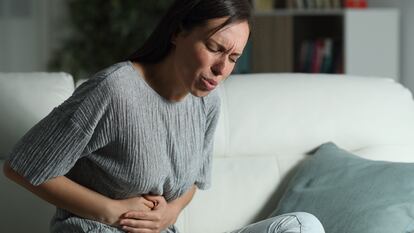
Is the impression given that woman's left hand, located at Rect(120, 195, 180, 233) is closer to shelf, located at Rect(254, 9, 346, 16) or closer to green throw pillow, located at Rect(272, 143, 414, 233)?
green throw pillow, located at Rect(272, 143, 414, 233)

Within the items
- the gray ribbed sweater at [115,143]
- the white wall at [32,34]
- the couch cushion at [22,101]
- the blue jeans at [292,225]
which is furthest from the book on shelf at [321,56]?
the blue jeans at [292,225]

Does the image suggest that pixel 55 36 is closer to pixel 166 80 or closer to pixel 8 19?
pixel 8 19

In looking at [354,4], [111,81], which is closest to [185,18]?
[111,81]

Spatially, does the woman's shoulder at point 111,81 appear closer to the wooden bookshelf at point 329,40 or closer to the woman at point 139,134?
the woman at point 139,134

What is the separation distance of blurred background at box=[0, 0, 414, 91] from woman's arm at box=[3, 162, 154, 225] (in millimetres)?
2849

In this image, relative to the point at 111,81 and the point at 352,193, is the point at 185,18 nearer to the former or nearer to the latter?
the point at 111,81

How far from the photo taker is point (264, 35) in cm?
477

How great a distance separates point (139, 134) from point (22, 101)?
58 centimetres

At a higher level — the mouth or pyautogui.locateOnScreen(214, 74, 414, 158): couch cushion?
the mouth

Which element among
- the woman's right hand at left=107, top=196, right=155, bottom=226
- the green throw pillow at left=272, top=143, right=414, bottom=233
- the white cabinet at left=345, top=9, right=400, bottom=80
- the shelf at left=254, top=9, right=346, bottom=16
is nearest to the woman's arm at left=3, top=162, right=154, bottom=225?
the woman's right hand at left=107, top=196, right=155, bottom=226

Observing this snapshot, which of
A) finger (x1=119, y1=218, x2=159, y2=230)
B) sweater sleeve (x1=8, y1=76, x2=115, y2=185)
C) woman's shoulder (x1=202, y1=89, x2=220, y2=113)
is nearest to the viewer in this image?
sweater sleeve (x1=8, y1=76, x2=115, y2=185)

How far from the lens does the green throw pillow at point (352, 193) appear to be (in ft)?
6.83

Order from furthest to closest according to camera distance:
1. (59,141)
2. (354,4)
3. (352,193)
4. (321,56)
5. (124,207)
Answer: (321,56) < (354,4) < (352,193) < (124,207) < (59,141)

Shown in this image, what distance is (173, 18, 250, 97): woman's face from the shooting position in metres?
1.74
